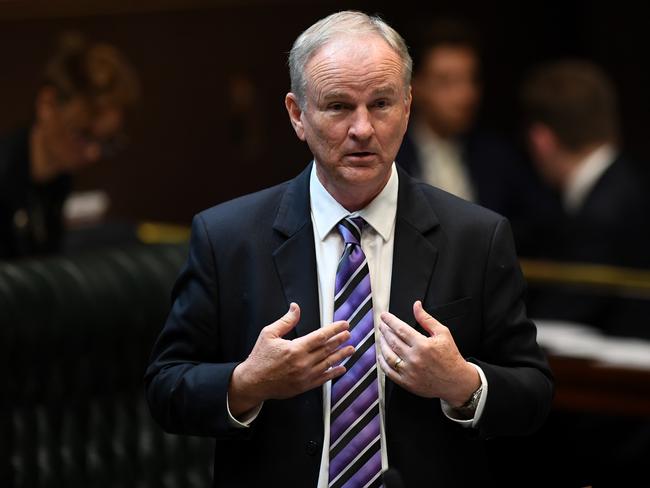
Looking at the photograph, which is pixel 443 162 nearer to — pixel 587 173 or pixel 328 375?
pixel 587 173

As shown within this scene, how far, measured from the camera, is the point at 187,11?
6590 millimetres

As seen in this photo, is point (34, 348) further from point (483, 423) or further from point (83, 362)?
point (483, 423)

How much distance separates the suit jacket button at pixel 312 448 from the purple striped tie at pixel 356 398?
34 mm

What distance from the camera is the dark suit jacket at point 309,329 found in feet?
8.64

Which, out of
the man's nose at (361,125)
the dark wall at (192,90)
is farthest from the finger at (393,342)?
the dark wall at (192,90)

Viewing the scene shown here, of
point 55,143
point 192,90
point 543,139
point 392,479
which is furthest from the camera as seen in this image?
point 192,90

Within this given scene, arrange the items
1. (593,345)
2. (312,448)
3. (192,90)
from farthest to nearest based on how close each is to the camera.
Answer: (192,90), (593,345), (312,448)

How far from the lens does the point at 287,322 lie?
8.22 ft

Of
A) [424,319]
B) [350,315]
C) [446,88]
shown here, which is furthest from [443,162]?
[424,319]

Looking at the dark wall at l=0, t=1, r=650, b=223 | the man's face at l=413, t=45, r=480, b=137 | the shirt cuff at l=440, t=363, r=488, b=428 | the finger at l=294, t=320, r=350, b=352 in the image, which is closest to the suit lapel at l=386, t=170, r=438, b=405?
the shirt cuff at l=440, t=363, r=488, b=428

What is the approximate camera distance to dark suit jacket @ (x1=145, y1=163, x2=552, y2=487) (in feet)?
8.64

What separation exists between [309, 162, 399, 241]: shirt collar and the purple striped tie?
96 millimetres

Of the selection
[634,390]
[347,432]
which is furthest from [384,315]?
[634,390]

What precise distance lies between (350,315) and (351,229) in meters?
0.18
